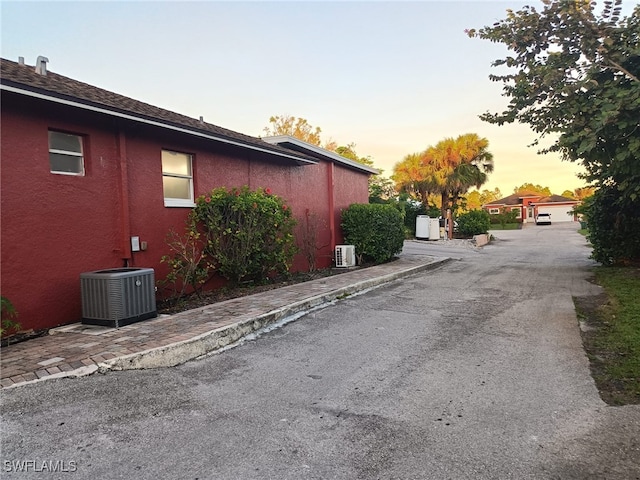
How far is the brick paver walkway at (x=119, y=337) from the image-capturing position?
4.12 m

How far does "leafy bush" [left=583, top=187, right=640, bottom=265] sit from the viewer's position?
11836 mm

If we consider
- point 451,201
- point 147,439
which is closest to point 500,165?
point 451,201

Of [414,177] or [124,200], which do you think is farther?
[414,177]

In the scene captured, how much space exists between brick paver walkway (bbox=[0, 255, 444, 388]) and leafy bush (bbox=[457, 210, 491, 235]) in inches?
843

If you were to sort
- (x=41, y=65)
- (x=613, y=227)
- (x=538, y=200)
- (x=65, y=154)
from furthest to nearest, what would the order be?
(x=538, y=200) → (x=613, y=227) → (x=41, y=65) → (x=65, y=154)

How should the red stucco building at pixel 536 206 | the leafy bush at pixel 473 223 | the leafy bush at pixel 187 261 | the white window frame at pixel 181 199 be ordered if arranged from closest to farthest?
the leafy bush at pixel 187 261
the white window frame at pixel 181 199
the leafy bush at pixel 473 223
the red stucco building at pixel 536 206

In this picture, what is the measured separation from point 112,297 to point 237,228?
295cm

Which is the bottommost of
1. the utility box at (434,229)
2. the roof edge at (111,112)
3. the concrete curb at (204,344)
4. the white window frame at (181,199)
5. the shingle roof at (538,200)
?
the concrete curb at (204,344)

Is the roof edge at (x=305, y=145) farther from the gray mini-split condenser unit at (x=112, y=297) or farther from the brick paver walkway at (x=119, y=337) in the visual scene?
the gray mini-split condenser unit at (x=112, y=297)

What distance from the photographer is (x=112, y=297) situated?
556 cm

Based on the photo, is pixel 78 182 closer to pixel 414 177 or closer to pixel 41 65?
pixel 41 65

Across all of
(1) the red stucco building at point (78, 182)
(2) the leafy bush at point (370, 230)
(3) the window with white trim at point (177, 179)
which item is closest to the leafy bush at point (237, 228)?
(3) the window with white trim at point (177, 179)

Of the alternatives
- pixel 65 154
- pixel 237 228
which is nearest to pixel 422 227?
pixel 237 228

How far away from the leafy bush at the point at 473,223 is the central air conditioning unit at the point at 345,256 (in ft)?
54.8
